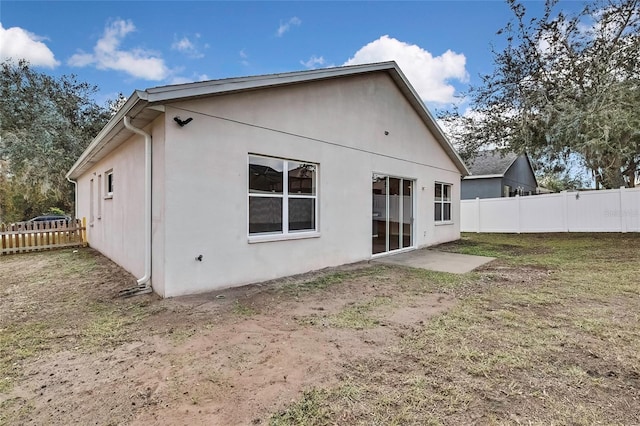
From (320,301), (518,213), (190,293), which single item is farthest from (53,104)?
(518,213)

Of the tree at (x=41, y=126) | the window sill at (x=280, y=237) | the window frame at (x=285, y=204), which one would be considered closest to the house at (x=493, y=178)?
the window frame at (x=285, y=204)

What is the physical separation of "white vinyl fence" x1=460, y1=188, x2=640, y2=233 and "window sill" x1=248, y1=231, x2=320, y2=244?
44.4 ft

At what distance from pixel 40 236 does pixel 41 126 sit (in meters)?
7.30

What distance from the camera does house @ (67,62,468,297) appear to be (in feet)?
16.9

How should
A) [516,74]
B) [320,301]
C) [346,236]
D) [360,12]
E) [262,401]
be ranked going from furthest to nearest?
1. [516,74]
2. [360,12]
3. [346,236]
4. [320,301]
5. [262,401]

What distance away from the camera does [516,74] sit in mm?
13492

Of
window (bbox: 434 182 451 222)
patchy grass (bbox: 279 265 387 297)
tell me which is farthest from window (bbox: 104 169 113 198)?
window (bbox: 434 182 451 222)

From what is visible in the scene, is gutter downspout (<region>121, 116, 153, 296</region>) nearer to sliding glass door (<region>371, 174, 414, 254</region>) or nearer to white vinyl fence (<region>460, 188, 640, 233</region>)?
sliding glass door (<region>371, 174, 414, 254</region>)

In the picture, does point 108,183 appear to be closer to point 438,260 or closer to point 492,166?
point 438,260

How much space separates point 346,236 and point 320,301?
3.07 metres

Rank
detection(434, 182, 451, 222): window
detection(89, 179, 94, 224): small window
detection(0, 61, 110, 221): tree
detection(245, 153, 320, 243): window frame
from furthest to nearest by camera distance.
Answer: detection(0, 61, 110, 221): tree < detection(434, 182, 451, 222): window < detection(89, 179, 94, 224): small window < detection(245, 153, 320, 243): window frame

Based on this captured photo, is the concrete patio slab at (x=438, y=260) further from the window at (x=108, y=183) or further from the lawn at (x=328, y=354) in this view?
the window at (x=108, y=183)

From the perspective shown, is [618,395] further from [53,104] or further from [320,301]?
[53,104]

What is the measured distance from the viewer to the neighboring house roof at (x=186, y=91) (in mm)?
4770
